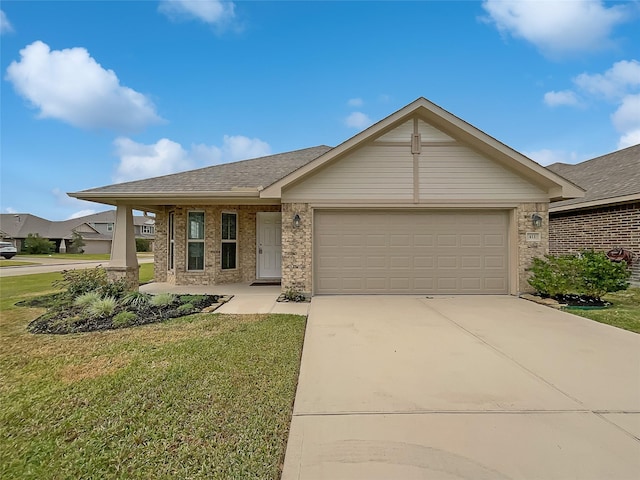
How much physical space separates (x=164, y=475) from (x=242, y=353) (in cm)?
203

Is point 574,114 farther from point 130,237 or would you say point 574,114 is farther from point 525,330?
A: point 130,237

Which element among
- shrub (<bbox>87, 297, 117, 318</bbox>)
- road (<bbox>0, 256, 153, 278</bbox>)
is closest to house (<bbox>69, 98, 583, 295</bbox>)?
shrub (<bbox>87, 297, 117, 318</bbox>)

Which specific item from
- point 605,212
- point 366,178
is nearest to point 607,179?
point 605,212

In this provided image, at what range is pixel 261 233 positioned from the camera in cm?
1056

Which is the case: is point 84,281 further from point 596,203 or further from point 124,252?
point 596,203

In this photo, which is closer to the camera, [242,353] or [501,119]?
[242,353]

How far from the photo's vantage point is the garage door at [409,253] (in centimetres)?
815

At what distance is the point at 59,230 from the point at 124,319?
4730 cm

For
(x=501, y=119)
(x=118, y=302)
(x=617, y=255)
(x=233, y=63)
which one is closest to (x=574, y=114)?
(x=501, y=119)

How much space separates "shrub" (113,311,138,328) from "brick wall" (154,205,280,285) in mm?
4062

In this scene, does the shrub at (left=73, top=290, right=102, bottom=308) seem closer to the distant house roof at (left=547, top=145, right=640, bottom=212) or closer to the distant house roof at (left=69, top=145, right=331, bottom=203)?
the distant house roof at (left=69, top=145, right=331, bottom=203)

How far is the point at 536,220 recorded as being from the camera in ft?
26.1

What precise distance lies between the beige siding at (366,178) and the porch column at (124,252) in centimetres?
472

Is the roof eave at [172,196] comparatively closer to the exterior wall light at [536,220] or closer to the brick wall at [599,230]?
the exterior wall light at [536,220]
